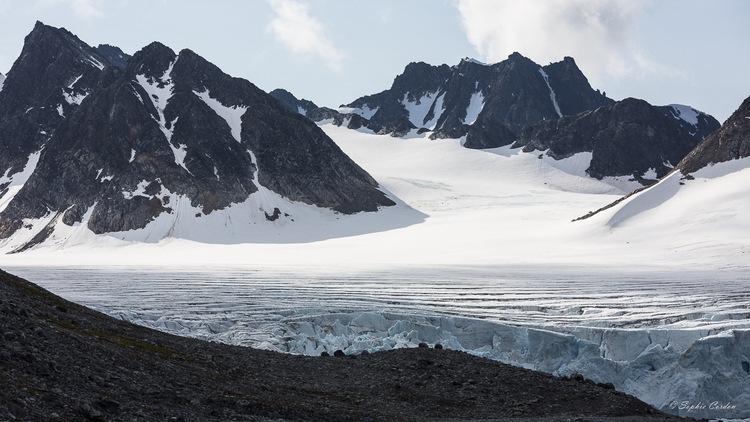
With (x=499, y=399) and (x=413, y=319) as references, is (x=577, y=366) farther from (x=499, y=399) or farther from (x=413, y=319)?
(x=413, y=319)

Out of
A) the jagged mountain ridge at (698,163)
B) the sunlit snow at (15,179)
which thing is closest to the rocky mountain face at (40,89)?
the sunlit snow at (15,179)

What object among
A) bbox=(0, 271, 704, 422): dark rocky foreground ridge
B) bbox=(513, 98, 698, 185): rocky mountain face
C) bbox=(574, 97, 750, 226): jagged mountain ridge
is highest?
bbox=(513, 98, 698, 185): rocky mountain face

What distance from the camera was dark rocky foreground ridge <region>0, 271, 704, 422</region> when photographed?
1025cm

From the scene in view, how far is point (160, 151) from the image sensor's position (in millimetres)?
95188

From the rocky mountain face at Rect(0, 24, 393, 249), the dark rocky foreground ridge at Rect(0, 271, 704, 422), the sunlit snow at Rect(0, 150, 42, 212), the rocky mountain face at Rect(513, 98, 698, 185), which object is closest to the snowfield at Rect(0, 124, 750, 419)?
the rocky mountain face at Rect(0, 24, 393, 249)

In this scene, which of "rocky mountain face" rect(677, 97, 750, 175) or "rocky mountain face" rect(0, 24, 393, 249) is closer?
"rocky mountain face" rect(677, 97, 750, 175)

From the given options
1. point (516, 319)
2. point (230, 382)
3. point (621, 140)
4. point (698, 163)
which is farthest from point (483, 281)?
point (621, 140)

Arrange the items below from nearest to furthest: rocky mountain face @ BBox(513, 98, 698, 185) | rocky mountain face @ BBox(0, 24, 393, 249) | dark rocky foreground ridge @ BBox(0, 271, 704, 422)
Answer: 1. dark rocky foreground ridge @ BBox(0, 271, 704, 422)
2. rocky mountain face @ BBox(0, 24, 393, 249)
3. rocky mountain face @ BBox(513, 98, 698, 185)

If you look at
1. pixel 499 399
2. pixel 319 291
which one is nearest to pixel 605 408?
pixel 499 399

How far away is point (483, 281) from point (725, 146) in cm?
4444

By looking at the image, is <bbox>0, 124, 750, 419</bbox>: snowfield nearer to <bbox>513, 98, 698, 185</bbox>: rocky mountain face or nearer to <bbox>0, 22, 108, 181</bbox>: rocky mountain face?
<bbox>0, 22, 108, 181</bbox>: rocky mountain face

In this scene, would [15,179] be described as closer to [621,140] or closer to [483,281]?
[483,281]

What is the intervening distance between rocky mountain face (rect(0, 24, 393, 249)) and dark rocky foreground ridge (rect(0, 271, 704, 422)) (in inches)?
2891

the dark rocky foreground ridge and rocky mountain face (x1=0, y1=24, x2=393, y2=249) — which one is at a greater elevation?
rocky mountain face (x1=0, y1=24, x2=393, y2=249)
